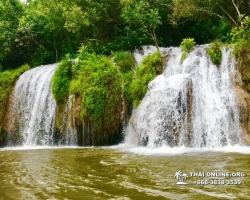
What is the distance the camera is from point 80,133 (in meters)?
12.4

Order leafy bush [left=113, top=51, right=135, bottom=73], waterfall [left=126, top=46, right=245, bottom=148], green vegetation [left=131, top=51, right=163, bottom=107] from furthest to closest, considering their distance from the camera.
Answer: leafy bush [left=113, top=51, right=135, bottom=73]
green vegetation [left=131, top=51, right=163, bottom=107]
waterfall [left=126, top=46, right=245, bottom=148]

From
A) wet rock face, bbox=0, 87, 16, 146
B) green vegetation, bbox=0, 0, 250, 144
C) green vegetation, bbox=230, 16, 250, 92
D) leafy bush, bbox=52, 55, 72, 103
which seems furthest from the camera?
wet rock face, bbox=0, 87, 16, 146

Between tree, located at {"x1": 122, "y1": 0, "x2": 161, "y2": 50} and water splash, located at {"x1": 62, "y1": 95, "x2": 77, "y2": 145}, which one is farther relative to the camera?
tree, located at {"x1": 122, "y1": 0, "x2": 161, "y2": 50}

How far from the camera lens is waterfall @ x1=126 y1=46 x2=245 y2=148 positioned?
10.0 m

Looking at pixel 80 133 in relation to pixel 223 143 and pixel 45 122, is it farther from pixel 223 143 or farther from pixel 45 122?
pixel 223 143

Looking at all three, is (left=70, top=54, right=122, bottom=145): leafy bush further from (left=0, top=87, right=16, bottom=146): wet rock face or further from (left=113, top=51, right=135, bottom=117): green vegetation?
(left=0, top=87, right=16, bottom=146): wet rock face

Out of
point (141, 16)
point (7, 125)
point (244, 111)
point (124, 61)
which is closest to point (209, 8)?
point (141, 16)

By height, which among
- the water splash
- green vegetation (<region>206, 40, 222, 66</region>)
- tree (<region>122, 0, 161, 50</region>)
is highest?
tree (<region>122, 0, 161, 50</region>)

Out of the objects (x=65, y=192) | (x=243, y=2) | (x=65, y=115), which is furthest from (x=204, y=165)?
(x=243, y=2)

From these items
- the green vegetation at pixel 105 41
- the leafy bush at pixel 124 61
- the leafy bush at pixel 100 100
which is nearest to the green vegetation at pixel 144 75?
the green vegetation at pixel 105 41

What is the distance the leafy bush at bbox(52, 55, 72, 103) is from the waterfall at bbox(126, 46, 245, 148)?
12.1ft

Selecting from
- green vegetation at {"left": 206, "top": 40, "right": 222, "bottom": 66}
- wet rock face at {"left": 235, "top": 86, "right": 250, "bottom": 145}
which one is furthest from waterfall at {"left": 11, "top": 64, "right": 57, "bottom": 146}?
wet rock face at {"left": 235, "top": 86, "right": 250, "bottom": 145}

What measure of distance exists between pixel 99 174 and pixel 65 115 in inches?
275

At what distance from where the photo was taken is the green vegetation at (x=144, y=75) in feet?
39.7
